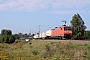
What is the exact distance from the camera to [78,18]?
8062cm

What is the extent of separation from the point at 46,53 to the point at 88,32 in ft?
178

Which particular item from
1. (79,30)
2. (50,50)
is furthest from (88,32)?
(50,50)

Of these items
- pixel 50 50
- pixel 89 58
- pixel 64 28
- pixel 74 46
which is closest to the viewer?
pixel 89 58

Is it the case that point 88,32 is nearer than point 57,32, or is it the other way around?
point 57,32

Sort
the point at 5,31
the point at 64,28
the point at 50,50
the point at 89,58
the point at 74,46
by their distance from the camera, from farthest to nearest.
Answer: the point at 5,31
the point at 64,28
the point at 50,50
the point at 74,46
the point at 89,58

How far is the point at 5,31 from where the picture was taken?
133 m

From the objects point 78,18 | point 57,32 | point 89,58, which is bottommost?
point 89,58

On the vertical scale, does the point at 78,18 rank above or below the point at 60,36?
above

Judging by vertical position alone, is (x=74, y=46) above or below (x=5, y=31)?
below

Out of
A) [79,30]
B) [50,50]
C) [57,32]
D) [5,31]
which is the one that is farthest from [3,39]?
[50,50]

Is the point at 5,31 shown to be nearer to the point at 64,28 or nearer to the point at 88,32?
the point at 88,32

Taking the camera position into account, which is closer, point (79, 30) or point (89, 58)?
point (89, 58)

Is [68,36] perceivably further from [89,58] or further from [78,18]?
[89,58]

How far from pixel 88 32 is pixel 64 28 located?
27.2m
